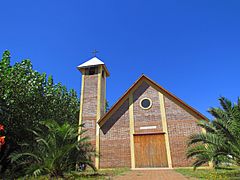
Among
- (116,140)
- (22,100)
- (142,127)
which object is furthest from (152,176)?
(22,100)

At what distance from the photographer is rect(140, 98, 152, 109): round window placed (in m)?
16.5

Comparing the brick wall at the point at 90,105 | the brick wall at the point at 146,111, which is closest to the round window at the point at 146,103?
the brick wall at the point at 146,111

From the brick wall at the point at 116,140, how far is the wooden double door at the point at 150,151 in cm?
75

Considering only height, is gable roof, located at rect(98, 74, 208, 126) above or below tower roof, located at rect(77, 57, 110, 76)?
below

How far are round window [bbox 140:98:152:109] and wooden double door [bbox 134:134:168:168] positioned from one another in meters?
2.48

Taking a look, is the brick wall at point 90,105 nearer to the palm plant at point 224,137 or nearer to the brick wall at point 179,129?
the brick wall at point 179,129

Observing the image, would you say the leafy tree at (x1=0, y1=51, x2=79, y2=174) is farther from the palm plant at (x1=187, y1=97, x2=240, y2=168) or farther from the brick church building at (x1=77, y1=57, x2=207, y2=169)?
the palm plant at (x1=187, y1=97, x2=240, y2=168)

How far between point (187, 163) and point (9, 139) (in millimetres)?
15955

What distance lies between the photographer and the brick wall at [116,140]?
1515 centimetres

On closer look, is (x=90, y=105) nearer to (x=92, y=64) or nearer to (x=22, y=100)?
(x=92, y=64)

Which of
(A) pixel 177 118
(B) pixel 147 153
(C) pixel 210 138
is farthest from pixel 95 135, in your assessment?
(C) pixel 210 138

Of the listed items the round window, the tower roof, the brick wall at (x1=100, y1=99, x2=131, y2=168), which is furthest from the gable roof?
the tower roof

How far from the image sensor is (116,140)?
1579 centimetres

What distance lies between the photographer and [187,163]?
1402cm
